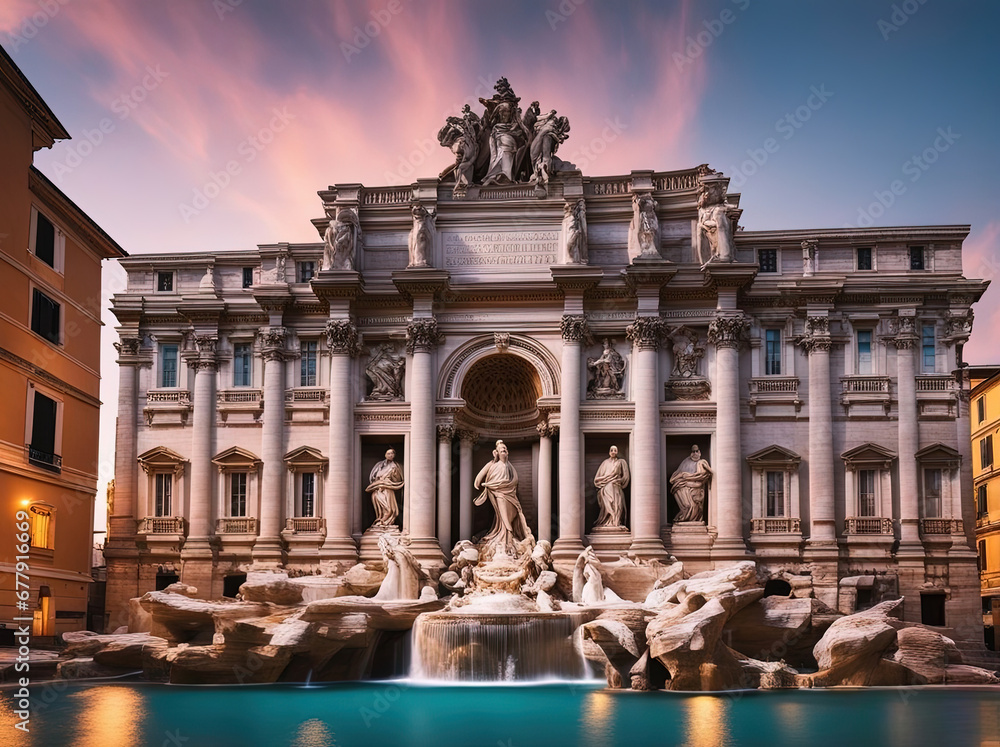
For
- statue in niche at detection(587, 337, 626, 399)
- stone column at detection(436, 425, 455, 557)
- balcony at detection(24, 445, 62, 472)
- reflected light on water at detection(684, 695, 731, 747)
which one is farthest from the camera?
statue in niche at detection(587, 337, 626, 399)

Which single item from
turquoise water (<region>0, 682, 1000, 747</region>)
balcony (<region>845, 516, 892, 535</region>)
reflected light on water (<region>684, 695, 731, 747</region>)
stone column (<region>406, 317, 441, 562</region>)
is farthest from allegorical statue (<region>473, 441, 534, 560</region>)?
reflected light on water (<region>684, 695, 731, 747</region>)

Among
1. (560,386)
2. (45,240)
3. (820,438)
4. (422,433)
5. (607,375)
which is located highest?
(45,240)

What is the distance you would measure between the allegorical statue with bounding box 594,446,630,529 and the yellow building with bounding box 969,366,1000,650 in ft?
58.6

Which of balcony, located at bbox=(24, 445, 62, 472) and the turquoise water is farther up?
balcony, located at bbox=(24, 445, 62, 472)

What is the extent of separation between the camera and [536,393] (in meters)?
39.4

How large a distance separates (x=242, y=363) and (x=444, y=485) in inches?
356

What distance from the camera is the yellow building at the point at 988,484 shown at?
153 feet

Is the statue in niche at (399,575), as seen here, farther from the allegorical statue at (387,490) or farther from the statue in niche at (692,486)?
the statue in niche at (692,486)

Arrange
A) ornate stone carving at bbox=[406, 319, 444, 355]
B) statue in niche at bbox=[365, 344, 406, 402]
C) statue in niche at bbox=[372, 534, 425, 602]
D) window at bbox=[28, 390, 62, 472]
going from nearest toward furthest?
statue in niche at bbox=[372, 534, 425, 602], window at bbox=[28, 390, 62, 472], ornate stone carving at bbox=[406, 319, 444, 355], statue in niche at bbox=[365, 344, 406, 402]

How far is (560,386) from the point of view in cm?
3778

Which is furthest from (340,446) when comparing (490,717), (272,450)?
(490,717)

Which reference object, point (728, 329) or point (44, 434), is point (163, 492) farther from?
point (728, 329)

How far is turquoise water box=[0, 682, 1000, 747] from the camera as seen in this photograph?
1991cm

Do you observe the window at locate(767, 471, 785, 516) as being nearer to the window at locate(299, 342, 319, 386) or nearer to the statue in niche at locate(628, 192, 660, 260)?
the statue in niche at locate(628, 192, 660, 260)
